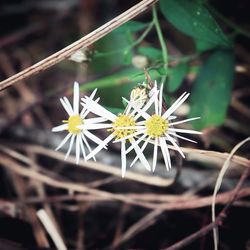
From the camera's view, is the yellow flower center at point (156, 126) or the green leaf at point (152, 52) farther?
the green leaf at point (152, 52)

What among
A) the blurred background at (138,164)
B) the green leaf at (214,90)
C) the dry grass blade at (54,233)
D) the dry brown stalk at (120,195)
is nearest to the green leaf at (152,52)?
the blurred background at (138,164)

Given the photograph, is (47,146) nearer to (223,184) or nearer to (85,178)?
(85,178)

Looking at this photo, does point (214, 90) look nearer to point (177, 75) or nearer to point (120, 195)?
point (177, 75)

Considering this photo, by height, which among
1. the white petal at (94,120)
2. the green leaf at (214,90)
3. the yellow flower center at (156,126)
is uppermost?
the green leaf at (214,90)

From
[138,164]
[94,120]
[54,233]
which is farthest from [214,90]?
[54,233]

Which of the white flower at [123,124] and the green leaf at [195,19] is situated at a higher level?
the green leaf at [195,19]

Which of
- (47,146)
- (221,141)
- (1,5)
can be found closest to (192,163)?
(221,141)

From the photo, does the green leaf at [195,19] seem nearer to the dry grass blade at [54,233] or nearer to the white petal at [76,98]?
the white petal at [76,98]

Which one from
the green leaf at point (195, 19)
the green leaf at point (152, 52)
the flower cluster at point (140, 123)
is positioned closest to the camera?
the flower cluster at point (140, 123)
